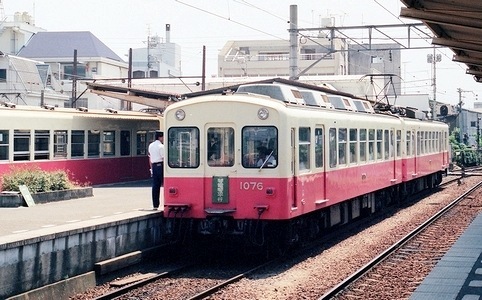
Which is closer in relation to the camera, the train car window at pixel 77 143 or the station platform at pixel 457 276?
the station platform at pixel 457 276

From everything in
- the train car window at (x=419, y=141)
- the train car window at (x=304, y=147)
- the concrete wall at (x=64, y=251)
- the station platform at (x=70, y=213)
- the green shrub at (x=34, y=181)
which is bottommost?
the concrete wall at (x=64, y=251)

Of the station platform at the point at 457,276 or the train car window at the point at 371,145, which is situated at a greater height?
the train car window at the point at 371,145

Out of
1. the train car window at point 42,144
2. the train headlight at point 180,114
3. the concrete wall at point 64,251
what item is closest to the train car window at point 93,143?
the train car window at point 42,144

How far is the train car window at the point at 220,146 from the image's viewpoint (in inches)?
485

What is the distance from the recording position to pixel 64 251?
10281 mm

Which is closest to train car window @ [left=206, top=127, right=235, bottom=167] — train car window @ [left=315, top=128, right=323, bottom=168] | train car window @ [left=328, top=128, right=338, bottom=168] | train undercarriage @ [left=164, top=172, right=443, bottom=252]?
train undercarriage @ [left=164, top=172, right=443, bottom=252]

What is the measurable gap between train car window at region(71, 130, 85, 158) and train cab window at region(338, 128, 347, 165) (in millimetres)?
9003

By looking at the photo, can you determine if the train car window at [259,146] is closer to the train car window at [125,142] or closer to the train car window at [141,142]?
the train car window at [125,142]

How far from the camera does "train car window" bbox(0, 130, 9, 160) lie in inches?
713

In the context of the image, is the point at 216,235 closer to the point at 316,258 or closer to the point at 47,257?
the point at 316,258

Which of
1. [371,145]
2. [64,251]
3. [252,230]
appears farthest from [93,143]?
[64,251]

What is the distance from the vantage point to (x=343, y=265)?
40.3 ft

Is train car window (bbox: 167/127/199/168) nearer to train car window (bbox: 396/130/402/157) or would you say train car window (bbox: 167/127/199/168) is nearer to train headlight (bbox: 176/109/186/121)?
train headlight (bbox: 176/109/186/121)

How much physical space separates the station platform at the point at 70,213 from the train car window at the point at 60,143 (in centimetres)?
226
